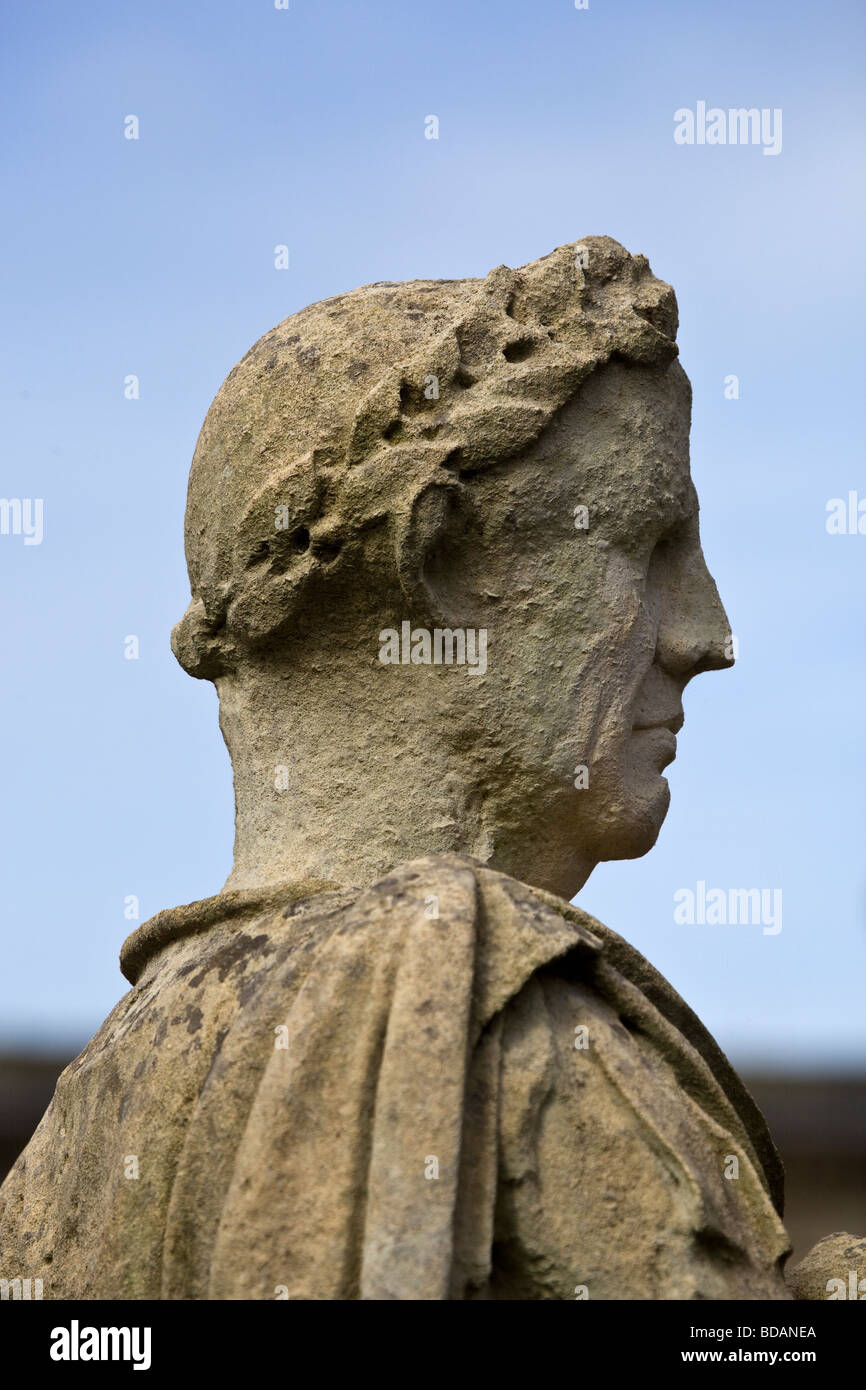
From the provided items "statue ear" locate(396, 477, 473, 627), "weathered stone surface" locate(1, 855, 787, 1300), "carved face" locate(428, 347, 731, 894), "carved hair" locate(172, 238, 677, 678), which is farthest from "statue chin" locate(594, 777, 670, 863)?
"carved hair" locate(172, 238, 677, 678)

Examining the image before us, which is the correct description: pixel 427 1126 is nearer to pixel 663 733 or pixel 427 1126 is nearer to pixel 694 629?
pixel 663 733

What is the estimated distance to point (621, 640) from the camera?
6.18 meters

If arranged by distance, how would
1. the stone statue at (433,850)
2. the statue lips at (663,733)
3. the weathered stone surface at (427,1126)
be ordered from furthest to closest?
the statue lips at (663,733), the stone statue at (433,850), the weathered stone surface at (427,1126)

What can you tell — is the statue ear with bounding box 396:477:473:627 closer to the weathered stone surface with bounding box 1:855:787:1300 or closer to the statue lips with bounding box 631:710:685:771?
the statue lips with bounding box 631:710:685:771

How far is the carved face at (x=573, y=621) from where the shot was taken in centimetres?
607

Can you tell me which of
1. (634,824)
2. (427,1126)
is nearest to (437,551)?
(634,824)

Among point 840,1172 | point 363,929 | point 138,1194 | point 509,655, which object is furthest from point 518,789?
point 840,1172

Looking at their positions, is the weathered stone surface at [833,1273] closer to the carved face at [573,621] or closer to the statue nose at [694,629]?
the carved face at [573,621]

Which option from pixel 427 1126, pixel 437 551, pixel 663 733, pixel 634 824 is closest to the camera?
pixel 427 1126

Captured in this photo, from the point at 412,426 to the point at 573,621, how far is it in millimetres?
724

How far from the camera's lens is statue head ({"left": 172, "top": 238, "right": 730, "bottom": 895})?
602cm

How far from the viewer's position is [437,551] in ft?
20.0

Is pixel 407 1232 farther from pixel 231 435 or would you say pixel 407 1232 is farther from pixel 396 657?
pixel 231 435

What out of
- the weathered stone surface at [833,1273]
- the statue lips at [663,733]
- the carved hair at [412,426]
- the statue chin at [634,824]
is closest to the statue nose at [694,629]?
the statue lips at [663,733]
